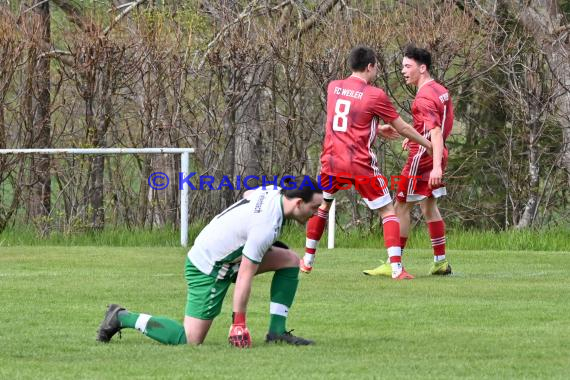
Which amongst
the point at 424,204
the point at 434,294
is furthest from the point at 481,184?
the point at 434,294

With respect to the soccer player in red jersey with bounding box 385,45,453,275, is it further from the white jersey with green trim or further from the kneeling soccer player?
the white jersey with green trim

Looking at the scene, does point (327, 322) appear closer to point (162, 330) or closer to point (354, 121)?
point (162, 330)

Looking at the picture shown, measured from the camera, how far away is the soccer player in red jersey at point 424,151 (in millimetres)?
12180

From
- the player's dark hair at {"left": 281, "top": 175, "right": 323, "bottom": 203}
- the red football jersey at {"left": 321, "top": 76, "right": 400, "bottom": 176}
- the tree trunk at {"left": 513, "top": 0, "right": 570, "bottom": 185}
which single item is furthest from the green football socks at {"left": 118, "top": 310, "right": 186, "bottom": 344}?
the tree trunk at {"left": 513, "top": 0, "right": 570, "bottom": 185}

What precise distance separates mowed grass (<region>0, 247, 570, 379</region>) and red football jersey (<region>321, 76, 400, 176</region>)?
1052mm

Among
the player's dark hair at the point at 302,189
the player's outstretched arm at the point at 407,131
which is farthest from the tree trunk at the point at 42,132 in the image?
the player's dark hair at the point at 302,189

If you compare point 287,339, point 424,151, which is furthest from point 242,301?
point 424,151

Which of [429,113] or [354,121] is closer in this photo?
[354,121]

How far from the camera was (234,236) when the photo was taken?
7980 millimetres

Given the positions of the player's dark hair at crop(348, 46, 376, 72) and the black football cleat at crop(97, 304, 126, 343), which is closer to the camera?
the black football cleat at crop(97, 304, 126, 343)

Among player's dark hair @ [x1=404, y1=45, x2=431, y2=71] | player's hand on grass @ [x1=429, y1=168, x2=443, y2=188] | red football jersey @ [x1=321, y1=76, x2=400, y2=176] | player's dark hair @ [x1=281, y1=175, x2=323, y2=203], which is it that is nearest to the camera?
player's dark hair @ [x1=281, y1=175, x2=323, y2=203]

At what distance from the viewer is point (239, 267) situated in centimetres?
804

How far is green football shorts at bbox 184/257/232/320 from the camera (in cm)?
808

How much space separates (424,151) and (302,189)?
4810 mm
